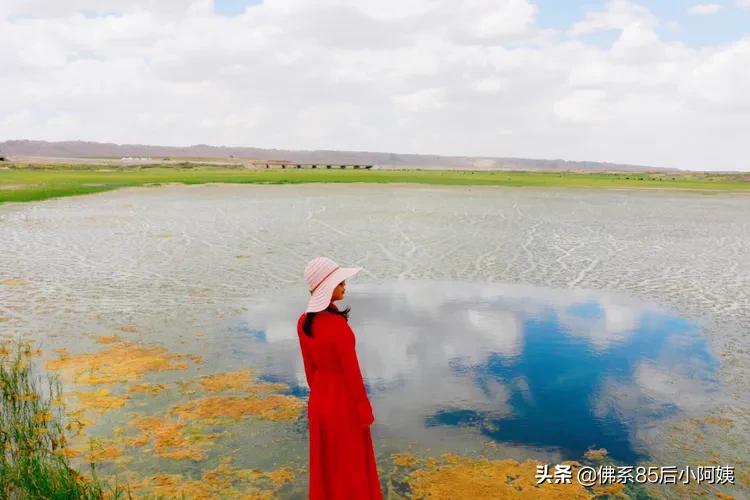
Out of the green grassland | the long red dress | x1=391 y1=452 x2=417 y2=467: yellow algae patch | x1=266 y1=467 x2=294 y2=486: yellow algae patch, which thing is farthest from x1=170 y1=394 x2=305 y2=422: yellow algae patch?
the green grassland

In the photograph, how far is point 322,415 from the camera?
4.68 metres

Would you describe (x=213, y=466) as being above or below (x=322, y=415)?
below

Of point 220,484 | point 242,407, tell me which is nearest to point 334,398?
point 220,484

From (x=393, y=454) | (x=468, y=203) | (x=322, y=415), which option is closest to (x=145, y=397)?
(x=393, y=454)

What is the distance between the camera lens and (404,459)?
21.5 ft

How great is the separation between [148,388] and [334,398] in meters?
4.85

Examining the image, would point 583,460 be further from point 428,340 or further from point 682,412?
point 428,340

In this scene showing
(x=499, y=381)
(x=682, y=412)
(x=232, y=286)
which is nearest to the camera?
(x=682, y=412)

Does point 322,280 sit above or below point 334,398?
above

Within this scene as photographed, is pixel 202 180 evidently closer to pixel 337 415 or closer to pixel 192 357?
pixel 192 357

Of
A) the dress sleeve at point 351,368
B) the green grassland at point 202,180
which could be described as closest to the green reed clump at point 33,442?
the dress sleeve at point 351,368

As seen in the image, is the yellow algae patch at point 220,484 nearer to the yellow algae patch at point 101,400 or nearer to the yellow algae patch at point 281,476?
the yellow algae patch at point 281,476

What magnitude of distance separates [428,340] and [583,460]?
450 centimetres

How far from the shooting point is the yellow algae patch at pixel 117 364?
8.91 m
